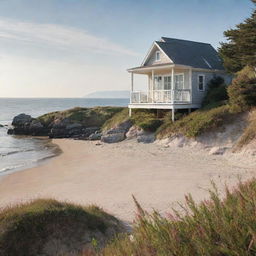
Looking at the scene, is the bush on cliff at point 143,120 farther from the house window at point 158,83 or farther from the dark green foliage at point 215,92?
the dark green foliage at point 215,92

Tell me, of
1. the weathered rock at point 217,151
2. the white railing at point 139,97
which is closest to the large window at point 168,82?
the white railing at point 139,97

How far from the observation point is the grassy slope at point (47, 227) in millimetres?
6511

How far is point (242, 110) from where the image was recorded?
20.4 metres

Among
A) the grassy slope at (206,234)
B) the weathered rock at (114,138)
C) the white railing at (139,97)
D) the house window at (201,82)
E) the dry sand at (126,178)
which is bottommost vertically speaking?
the dry sand at (126,178)

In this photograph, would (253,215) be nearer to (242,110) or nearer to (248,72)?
(242,110)

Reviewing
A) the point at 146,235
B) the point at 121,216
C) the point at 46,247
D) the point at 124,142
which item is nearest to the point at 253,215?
the point at 146,235

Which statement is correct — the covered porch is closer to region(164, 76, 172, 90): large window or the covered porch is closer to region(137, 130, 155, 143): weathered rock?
region(164, 76, 172, 90): large window

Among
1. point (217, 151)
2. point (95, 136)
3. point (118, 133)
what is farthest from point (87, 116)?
point (217, 151)

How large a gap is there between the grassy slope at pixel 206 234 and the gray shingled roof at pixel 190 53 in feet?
78.5

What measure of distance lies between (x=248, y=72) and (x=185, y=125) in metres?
6.17

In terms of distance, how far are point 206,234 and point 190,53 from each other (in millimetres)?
27559

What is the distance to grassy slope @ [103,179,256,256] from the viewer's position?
9.16ft

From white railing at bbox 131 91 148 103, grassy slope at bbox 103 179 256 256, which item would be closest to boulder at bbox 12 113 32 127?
white railing at bbox 131 91 148 103

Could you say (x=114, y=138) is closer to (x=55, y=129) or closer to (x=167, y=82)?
(x=167, y=82)
